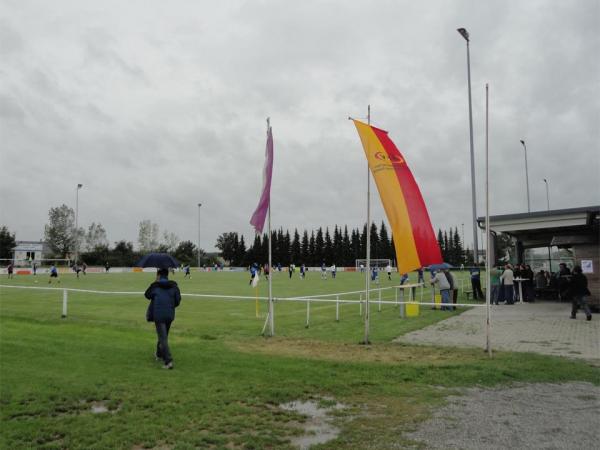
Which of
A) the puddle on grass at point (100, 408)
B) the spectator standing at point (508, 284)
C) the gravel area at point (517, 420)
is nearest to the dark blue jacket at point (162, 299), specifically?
the puddle on grass at point (100, 408)

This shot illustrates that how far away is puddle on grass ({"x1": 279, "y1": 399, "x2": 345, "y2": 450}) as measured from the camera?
16.2 ft

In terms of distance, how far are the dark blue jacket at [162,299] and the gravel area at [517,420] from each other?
5.05 metres

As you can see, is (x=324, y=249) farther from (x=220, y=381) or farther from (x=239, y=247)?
(x=220, y=381)

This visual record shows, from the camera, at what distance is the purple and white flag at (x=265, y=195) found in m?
12.0

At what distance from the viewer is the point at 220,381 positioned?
23.9ft

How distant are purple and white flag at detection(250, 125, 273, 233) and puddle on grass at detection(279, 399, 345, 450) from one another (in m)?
6.24

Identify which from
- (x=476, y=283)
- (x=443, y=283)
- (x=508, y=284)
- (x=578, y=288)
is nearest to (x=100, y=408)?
(x=578, y=288)

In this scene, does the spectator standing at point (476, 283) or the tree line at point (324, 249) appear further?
the tree line at point (324, 249)

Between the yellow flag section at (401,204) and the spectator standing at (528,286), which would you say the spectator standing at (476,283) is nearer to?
the spectator standing at (528,286)

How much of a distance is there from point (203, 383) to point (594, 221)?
57.8 feet

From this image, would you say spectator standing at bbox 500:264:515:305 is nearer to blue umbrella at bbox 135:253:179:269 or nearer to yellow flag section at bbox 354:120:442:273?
yellow flag section at bbox 354:120:442:273

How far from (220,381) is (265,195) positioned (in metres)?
5.73

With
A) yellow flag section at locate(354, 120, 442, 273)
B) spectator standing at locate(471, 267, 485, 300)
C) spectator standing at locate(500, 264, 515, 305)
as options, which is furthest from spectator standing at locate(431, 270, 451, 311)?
yellow flag section at locate(354, 120, 442, 273)

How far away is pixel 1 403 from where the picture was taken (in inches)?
241
